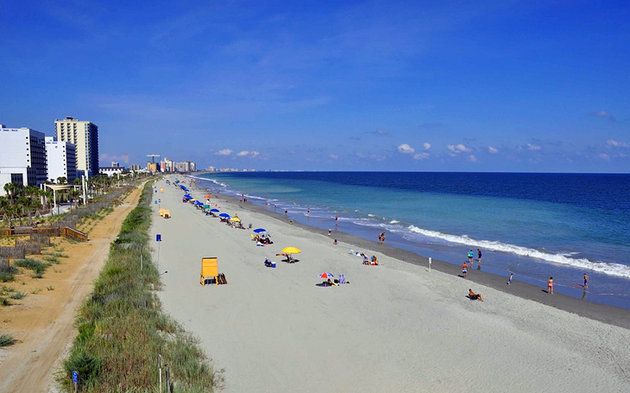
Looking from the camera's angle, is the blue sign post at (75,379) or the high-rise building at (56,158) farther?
the high-rise building at (56,158)

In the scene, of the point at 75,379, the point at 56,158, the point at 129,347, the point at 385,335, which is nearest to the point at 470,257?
the point at 385,335

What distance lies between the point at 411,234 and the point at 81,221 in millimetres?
27500

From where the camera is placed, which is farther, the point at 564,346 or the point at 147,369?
the point at 564,346

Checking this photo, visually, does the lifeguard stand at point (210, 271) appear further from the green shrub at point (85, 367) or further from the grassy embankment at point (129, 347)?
the green shrub at point (85, 367)

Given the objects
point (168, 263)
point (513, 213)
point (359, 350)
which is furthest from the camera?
point (513, 213)

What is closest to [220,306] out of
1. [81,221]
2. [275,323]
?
[275,323]

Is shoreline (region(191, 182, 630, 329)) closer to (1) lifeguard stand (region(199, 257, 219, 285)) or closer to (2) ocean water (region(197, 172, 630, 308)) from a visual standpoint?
(2) ocean water (region(197, 172, 630, 308))

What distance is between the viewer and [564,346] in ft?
44.4

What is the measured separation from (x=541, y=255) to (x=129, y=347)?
2554cm

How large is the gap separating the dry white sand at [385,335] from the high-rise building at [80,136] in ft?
543

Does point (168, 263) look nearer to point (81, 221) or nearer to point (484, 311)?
point (484, 311)

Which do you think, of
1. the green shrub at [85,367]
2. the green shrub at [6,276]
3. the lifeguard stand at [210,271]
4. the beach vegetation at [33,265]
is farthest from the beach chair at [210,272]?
the green shrub at [85,367]

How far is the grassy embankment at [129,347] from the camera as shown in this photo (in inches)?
382

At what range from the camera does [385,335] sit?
14.1 meters
